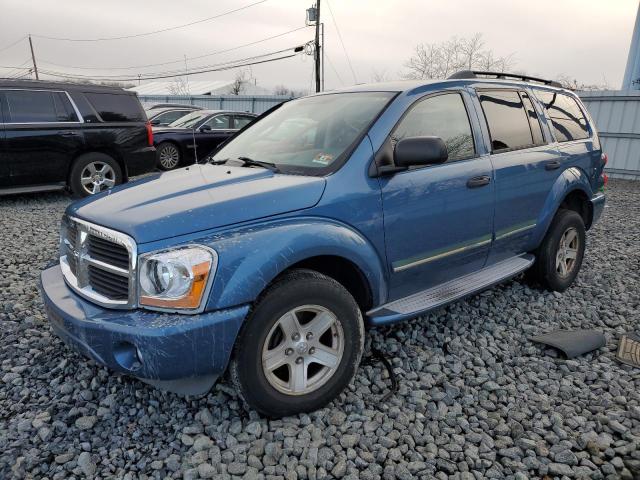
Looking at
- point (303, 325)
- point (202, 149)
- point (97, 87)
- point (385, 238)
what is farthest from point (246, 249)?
point (202, 149)

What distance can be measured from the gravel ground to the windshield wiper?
133cm

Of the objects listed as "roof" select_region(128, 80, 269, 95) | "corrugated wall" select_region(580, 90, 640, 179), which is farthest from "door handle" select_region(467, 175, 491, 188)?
"roof" select_region(128, 80, 269, 95)

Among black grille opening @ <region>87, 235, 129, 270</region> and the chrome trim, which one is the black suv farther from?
the chrome trim

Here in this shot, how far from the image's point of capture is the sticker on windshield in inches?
111

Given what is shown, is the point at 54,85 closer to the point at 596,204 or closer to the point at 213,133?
the point at 213,133

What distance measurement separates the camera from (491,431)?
8.25ft

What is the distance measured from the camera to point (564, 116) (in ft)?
14.4

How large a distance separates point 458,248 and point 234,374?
1734 millimetres

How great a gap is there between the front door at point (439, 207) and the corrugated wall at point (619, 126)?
1076 centimetres

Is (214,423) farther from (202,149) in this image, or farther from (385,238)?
(202,149)

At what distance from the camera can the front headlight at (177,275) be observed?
2.15 m

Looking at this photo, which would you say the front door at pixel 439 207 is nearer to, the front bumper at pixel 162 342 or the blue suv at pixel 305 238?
the blue suv at pixel 305 238

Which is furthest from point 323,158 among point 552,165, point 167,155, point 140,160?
point 167,155

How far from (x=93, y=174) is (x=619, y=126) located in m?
12.0
